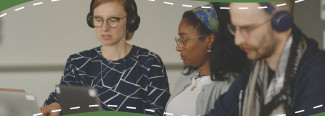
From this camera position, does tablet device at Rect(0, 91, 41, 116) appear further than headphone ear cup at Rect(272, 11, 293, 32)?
Yes

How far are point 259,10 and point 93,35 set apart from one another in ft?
2.25

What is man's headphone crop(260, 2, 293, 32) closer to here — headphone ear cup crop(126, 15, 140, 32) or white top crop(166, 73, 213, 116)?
white top crop(166, 73, 213, 116)

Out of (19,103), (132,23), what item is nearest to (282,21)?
(132,23)

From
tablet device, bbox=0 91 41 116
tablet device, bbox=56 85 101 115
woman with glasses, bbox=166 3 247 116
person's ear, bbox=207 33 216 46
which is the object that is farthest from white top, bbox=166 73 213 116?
tablet device, bbox=0 91 41 116

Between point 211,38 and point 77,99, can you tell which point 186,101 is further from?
point 77,99

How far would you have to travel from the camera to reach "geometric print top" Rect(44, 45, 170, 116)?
7.87 feet

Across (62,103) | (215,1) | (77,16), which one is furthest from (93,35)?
(215,1)

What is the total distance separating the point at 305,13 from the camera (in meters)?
2.28

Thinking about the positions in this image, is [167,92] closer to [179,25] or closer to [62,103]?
[179,25]

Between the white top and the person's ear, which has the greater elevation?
the person's ear

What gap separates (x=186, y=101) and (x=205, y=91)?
91 mm

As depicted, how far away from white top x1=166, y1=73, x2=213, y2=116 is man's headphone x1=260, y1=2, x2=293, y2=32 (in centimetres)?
34

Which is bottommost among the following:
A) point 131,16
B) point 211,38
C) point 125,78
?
point 125,78

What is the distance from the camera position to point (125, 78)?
7.91ft
